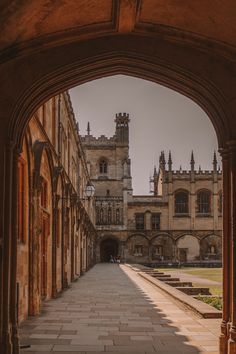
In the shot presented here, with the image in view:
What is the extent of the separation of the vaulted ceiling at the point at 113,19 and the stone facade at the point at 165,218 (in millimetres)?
53133

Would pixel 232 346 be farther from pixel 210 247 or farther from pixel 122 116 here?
pixel 122 116

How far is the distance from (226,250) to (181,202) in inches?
2291

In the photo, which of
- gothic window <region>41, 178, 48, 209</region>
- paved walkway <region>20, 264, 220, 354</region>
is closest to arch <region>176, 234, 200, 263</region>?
paved walkway <region>20, 264, 220, 354</region>

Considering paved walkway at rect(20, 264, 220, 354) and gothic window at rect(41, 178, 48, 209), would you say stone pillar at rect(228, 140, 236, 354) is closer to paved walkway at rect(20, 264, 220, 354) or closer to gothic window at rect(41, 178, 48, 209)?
paved walkway at rect(20, 264, 220, 354)

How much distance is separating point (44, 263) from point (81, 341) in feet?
20.4

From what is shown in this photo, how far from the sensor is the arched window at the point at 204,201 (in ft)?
215

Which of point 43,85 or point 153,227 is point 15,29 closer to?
point 43,85

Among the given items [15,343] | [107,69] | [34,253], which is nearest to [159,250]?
[34,253]

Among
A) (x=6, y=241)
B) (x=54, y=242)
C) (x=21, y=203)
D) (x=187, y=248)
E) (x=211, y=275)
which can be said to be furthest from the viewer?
(x=187, y=248)

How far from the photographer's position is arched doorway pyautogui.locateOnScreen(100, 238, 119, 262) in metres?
65.9

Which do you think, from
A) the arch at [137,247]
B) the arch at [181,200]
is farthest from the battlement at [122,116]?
the arch at [137,247]

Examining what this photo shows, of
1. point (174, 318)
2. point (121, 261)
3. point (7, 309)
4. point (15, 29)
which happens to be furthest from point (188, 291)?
point (121, 261)

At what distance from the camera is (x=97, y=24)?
7.29m

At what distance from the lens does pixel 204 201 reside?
66188mm
